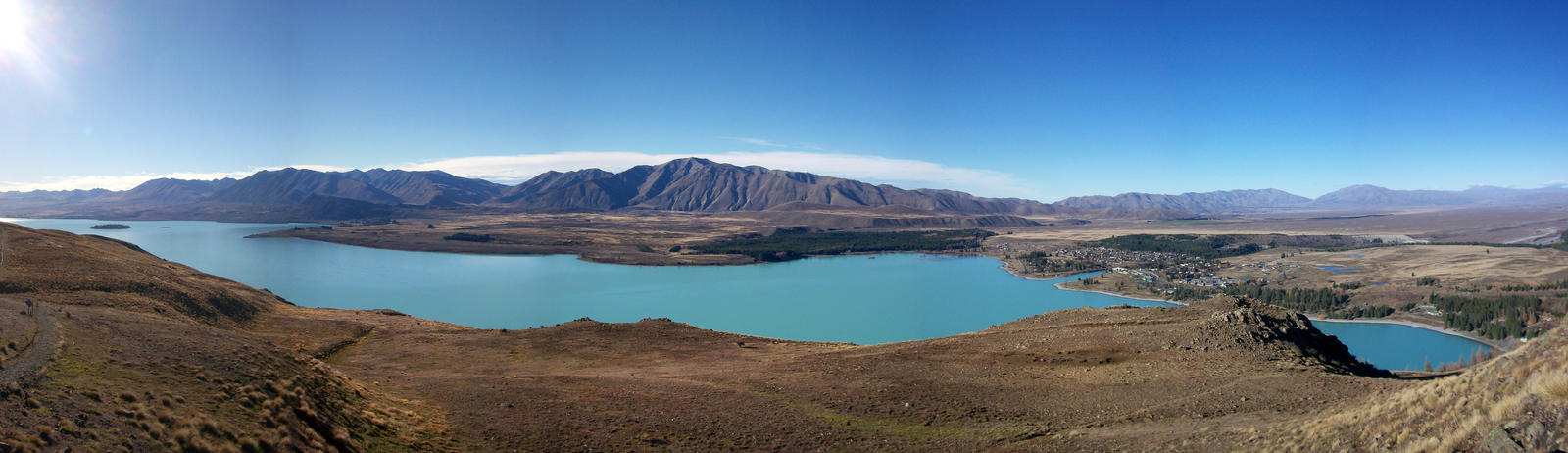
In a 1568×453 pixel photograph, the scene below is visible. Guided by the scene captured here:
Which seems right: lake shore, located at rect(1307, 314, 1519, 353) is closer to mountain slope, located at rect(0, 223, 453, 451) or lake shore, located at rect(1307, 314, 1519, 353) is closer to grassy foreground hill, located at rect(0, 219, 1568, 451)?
grassy foreground hill, located at rect(0, 219, 1568, 451)

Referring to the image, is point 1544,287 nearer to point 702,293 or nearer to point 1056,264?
point 1056,264

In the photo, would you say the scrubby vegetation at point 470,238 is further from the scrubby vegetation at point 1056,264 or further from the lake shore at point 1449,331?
the lake shore at point 1449,331

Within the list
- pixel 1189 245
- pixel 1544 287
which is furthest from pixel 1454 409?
pixel 1189 245

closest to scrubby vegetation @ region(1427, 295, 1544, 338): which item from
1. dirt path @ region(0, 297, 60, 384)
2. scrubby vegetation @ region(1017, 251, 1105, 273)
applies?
scrubby vegetation @ region(1017, 251, 1105, 273)

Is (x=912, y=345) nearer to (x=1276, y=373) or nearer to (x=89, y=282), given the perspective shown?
(x=1276, y=373)

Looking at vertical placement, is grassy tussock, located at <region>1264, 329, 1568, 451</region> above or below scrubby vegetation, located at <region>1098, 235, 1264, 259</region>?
above

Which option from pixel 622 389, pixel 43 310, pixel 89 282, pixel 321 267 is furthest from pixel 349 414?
pixel 321 267
